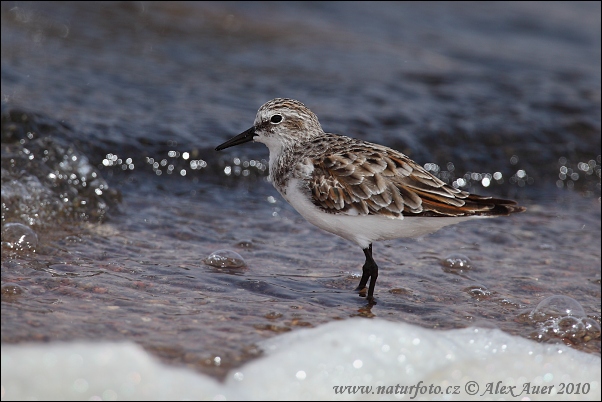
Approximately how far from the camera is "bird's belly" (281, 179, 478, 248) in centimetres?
532

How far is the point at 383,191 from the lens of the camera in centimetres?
529

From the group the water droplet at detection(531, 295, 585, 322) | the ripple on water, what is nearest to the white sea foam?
the ripple on water

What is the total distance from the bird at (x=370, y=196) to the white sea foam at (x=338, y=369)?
34.7 inches

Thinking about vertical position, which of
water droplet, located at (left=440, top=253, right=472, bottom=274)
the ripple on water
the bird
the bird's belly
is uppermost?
the bird

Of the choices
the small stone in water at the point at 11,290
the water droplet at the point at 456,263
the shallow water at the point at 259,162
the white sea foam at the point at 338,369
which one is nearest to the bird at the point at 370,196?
the shallow water at the point at 259,162

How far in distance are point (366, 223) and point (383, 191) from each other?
0.26 meters

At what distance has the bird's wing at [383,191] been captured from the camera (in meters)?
5.23

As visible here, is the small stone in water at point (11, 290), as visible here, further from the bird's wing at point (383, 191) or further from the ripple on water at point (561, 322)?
the ripple on water at point (561, 322)

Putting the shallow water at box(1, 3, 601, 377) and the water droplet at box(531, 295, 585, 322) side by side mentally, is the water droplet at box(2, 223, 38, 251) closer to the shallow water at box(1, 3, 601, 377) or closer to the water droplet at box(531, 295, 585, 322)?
the shallow water at box(1, 3, 601, 377)

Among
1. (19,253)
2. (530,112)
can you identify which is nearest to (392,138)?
(530,112)

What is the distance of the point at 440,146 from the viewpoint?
9375mm

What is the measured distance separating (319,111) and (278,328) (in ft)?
17.7

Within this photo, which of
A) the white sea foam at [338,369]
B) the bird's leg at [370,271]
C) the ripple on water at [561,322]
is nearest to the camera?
the white sea foam at [338,369]

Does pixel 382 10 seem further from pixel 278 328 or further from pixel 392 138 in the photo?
pixel 278 328
